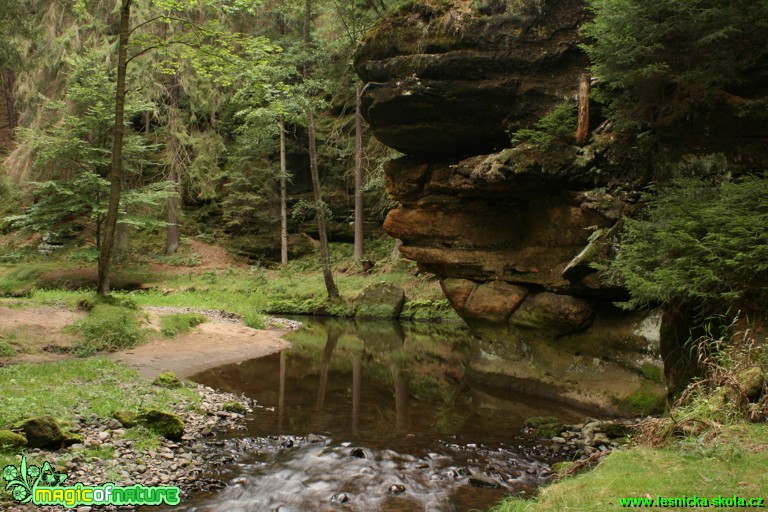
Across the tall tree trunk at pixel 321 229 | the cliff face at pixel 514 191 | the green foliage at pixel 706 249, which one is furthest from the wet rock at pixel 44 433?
the tall tree trunk at pixel 321 229

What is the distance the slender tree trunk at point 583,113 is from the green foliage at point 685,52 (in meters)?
1.64

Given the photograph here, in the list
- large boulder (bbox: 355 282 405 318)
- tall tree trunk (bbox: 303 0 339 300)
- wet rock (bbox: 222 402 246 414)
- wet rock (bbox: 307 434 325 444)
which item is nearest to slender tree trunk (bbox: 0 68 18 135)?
tall tree trunk (bbox: 303 0 339 300)

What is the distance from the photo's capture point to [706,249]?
Answer: 6.82 metres

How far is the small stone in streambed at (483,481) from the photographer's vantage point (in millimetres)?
6491

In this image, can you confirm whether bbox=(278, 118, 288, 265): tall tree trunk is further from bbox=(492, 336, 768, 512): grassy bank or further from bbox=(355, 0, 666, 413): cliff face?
bbox=(492, 336, 768, 512): grassy bank

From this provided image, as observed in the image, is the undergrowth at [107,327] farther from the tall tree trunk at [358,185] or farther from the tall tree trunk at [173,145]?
the tall tree trunk at [358,185]

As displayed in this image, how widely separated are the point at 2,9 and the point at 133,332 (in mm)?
8248

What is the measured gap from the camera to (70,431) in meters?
6.64

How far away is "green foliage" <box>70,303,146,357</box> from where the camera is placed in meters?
12.2

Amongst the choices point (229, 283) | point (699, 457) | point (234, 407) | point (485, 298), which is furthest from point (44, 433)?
point (229, 283)

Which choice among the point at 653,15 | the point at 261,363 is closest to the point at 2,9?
the point at 261,363

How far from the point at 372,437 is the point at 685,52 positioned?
7.94m

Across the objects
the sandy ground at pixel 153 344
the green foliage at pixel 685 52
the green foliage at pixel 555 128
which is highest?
the green foliage at pixel 685 52

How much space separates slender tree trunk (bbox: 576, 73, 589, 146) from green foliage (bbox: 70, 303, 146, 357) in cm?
1142
